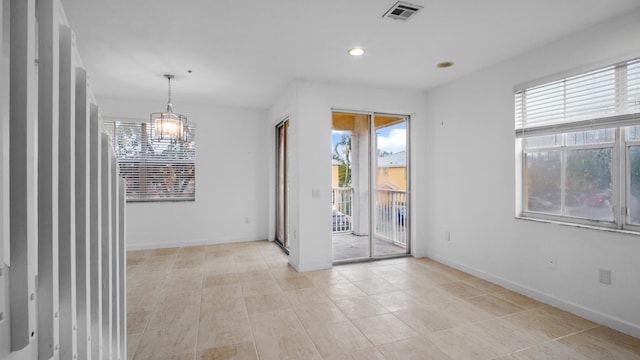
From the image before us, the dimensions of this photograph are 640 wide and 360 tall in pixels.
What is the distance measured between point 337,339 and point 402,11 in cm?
254

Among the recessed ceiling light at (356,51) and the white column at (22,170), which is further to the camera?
the recessed ceiling light at (356,51)

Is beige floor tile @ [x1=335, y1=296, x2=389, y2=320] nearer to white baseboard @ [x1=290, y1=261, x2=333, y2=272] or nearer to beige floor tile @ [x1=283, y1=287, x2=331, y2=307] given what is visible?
beige floor tile @ [x1=283, y1=287, x2=331, y2=307]

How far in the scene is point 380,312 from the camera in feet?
8.95

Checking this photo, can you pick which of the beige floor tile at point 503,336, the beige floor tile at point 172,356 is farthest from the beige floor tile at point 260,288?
the beige floor tile at point 503,336

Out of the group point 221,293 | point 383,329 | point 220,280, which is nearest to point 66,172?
point 383,329

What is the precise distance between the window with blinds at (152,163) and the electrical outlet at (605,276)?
5348mm

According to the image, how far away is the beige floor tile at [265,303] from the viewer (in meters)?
2.80

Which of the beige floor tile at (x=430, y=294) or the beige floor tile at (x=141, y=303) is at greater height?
the beige floor tile at (x=430, y=294)

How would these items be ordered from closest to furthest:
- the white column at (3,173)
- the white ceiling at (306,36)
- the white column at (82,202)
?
the white column at (3,173) < the white column at (82,202) < the white ceiling at (306,36)

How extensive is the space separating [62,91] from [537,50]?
3702 millimetres

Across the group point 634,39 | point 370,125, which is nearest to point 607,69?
point 634,39

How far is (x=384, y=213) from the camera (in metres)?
5.18

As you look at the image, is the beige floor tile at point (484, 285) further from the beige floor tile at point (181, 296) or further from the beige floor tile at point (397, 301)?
the beige floor tile at point (181, 296)

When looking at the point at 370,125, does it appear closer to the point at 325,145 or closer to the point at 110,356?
the point at 325,145
